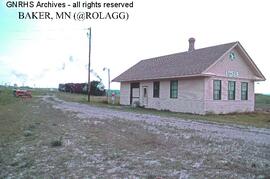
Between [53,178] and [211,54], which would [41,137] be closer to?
[53,178]

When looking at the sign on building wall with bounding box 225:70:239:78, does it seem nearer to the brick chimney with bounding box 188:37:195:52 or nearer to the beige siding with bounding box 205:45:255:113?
the beige siding with bounding box 205:45:255:113

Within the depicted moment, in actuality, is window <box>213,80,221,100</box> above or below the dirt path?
above

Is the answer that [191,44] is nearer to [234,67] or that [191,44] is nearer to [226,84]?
[234,67]

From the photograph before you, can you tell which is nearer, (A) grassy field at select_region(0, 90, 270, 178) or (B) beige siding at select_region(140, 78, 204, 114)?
(A) grassy field at select_region(0, 90, 270, 178)

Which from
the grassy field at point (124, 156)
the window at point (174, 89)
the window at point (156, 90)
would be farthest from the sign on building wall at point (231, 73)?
the grassy field at point (124, 156)

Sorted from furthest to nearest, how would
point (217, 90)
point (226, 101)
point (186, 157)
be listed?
point (226, 101) → point (217, 90) → point (186, 157)

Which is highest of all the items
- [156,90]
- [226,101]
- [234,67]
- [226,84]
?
[234,67]

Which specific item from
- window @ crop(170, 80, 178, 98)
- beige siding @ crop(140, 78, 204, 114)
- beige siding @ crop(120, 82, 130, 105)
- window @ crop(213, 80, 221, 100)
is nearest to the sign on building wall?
window @ crop(213, 80, 221, 100)

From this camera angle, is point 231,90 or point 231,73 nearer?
point 231,73

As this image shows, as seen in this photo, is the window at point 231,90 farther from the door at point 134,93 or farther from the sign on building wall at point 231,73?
the door at point 134,93

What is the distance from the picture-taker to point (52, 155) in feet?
19.7

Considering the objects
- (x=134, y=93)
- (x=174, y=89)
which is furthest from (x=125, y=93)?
(x=174, y=89)

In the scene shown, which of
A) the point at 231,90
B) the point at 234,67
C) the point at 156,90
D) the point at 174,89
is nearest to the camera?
the point at 231,90

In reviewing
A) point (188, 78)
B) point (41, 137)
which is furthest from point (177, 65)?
point (41, 137)
